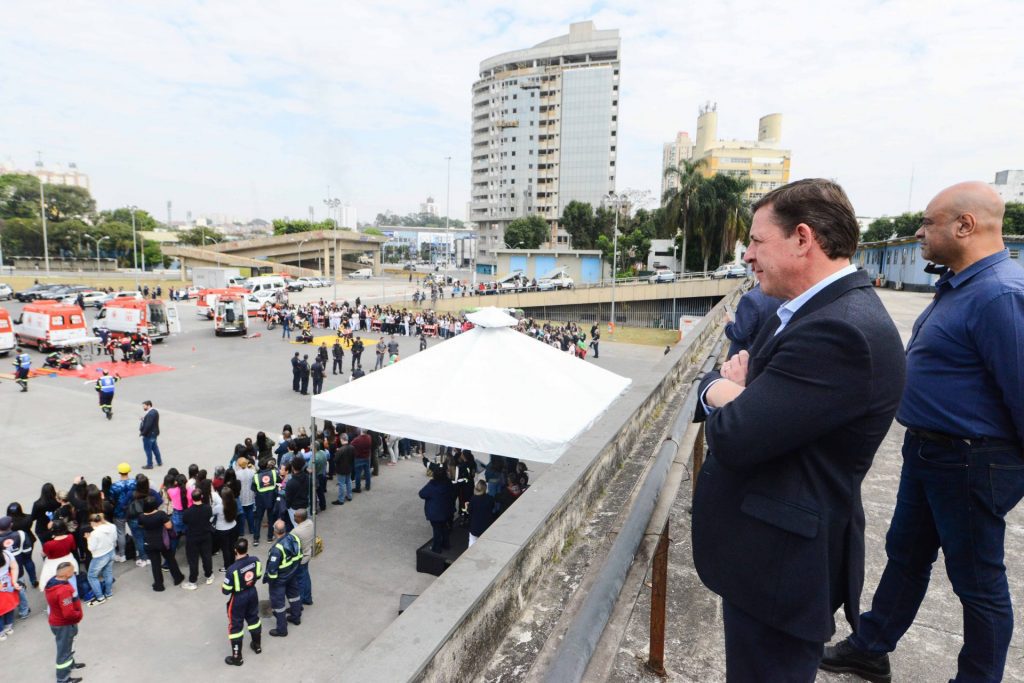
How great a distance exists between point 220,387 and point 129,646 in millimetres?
14522

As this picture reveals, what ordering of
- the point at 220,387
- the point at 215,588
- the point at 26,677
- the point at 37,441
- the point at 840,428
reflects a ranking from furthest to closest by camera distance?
the point at 220,387 → the point at 37,441 → the point at 215,588 → the point at 26,677 → the point at 840,428

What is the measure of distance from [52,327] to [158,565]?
72.4ft

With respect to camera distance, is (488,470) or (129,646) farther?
(488,470)

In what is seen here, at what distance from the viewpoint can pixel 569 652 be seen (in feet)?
5.14

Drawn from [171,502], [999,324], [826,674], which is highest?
[999,324]

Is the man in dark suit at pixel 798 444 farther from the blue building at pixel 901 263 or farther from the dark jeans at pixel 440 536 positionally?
the blue building at pixel 901 263

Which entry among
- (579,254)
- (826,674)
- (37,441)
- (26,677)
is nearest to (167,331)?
(37,441)

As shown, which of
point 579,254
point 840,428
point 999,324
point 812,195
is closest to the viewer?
point 840,428

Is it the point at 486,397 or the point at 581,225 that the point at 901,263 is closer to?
the point at 486,397

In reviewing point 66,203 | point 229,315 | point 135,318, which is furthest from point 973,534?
point 66,203

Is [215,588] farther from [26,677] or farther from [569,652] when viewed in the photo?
[569,652]

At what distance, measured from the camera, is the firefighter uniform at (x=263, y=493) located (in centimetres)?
937

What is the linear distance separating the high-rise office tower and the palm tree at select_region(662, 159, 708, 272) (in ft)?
126

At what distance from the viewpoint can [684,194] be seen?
5328 centimetres
